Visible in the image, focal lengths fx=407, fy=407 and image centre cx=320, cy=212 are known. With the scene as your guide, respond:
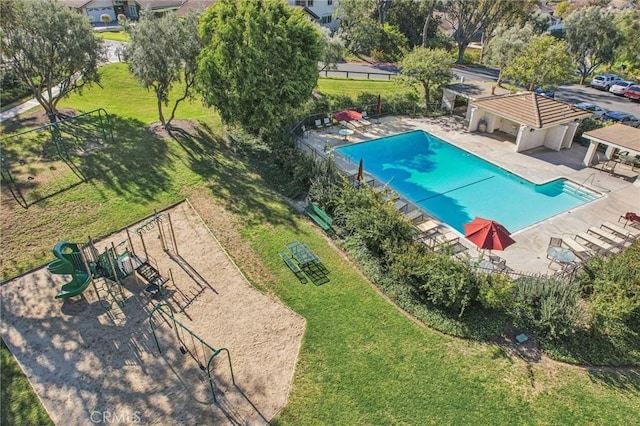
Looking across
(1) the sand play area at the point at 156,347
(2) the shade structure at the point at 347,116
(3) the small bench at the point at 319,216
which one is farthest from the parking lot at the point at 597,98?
(1) the sand play area at the point at 156,347

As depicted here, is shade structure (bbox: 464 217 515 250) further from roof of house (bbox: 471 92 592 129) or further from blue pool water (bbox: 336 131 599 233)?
roof of house (bbox: 471 92 592 129)

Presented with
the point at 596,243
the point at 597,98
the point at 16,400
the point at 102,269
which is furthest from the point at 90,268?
the point at 597,98

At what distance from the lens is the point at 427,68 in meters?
34.9

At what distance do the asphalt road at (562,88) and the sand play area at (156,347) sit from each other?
38.0 m

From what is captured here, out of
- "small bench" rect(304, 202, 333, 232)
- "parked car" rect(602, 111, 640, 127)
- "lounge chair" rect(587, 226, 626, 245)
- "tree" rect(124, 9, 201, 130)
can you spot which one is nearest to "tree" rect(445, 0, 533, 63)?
"parked car" rect(602, 111, 640, 127)

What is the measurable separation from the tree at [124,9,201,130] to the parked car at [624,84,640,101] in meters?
47.0

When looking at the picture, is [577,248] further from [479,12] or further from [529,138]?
[479,12]

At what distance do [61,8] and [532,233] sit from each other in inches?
1247

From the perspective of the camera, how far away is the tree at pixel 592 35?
158 feet

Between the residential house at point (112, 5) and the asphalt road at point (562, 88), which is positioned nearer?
the asphalt road at point (562, 88)

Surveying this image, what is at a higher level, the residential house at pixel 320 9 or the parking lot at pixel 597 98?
the residential house at pixel 320 9

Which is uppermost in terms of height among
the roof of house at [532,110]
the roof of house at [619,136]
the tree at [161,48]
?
the tree at [161,48]

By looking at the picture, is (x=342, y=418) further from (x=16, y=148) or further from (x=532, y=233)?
(x=16, y=148)

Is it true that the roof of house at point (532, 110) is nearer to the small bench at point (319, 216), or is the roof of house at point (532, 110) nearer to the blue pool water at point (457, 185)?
the blue pool water at point (457, 185)
